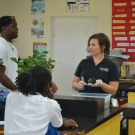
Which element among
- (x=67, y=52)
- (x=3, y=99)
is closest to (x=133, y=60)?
(x=67, y=52)

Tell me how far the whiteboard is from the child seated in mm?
4296

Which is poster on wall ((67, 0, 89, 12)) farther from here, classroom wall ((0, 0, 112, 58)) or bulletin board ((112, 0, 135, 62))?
bulletin board ((112, 0, 135, 62))

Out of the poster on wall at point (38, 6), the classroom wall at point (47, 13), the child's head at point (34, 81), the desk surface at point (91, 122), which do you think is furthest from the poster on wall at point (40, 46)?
the child's head at point (34, 81)

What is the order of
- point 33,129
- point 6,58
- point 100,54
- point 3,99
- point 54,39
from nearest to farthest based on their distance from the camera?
1. point 33,129
2. point 3,99
3. point 6,58
4. point 100,54
5. point 54,39

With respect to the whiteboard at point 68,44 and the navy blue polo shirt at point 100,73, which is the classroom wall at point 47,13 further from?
the navy blue polo shirt at point 100,73

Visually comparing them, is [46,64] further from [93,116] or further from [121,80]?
[121,80]

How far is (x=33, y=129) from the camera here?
6.13 feet

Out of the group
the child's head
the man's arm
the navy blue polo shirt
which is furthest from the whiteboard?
the child's head

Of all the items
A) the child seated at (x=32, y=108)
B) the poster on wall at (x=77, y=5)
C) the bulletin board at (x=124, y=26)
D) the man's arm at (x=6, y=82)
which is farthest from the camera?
the poster on wall at (x=77, y=5)

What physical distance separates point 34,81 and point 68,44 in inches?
174

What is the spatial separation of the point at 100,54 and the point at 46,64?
2.79 feet

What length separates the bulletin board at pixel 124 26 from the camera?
604 cm

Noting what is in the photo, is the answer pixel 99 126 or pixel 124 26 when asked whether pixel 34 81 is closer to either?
pixel 99 126

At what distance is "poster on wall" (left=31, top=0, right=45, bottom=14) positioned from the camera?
6.40m
